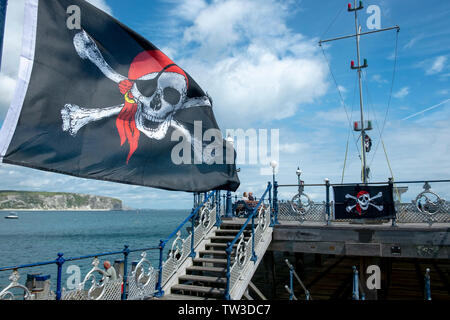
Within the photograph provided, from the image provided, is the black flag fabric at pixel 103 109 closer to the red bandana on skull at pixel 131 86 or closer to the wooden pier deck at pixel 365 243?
the red bandana on skull at pixel 131 86

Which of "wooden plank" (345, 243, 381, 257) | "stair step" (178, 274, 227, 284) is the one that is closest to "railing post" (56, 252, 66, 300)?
"stair step" (178, 274, 227, 284)

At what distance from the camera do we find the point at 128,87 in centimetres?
609

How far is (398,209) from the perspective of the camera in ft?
39.7

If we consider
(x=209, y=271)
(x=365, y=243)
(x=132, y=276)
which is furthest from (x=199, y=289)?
(x=365, y=243)

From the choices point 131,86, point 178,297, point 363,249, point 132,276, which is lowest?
point 178,297

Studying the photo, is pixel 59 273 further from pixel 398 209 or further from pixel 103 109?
pixel 398 209

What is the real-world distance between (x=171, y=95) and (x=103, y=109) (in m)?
1.82

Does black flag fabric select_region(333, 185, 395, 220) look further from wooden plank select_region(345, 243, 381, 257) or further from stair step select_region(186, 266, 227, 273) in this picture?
stair step select_region(186, 266, 227, 273)

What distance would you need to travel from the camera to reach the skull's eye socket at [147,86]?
6332 mm
